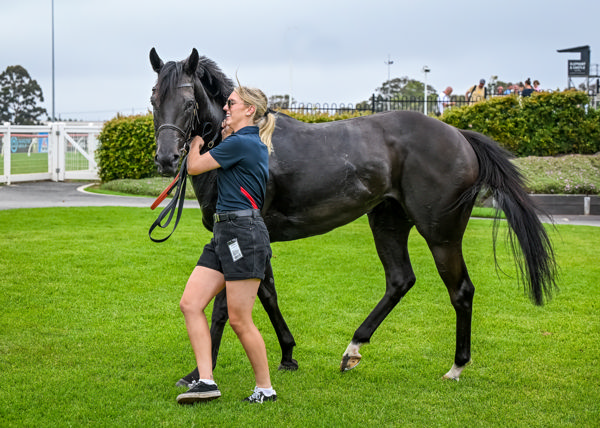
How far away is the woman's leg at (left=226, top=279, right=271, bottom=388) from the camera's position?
13.4ft

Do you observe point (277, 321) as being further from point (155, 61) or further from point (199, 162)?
point (155, 61)

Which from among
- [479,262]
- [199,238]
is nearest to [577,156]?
Result: [479,262]

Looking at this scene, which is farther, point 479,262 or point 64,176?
point 64,176

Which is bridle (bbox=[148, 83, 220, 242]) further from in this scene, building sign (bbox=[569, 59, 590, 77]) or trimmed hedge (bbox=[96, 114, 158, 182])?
building sign (bbox=[569, 59, 590, 77])

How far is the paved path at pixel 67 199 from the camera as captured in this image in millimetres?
14665

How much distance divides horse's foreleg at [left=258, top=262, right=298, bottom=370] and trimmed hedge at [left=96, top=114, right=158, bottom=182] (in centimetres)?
1508

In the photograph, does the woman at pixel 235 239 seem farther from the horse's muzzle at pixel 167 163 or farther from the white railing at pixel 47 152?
the white railing at pixel 47 152

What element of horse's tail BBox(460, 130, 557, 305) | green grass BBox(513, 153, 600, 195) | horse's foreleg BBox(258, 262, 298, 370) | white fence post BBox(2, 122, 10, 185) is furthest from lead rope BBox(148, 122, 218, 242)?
white fence post BBox(2, 122, 10, 185)

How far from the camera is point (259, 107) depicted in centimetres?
413

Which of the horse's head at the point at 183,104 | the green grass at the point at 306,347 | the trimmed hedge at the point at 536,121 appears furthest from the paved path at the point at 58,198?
the horse's head at the point at 183,104

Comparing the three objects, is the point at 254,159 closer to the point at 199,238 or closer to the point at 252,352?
the point at 252,352

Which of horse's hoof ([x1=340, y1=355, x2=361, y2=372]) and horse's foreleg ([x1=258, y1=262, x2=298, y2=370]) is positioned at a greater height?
horse's foreleg ([x1=258, y1=262, x2=298, y2=370])

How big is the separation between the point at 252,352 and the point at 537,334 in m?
3.02

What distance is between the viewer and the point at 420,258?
916 cm
